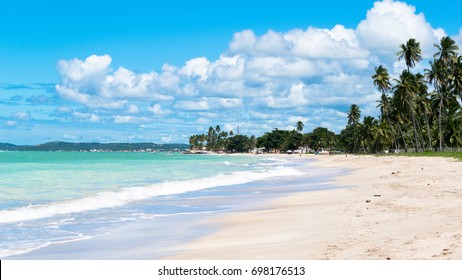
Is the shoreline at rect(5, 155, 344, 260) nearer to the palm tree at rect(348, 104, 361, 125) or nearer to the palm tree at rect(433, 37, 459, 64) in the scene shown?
the palm tree at rect(433, 37, 459, 64)

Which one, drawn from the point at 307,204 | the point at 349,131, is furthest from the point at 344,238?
the point at 349,131

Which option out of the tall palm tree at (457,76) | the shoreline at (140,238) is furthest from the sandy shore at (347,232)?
the tall palm tree at (457,76)

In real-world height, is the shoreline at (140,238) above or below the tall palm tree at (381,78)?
below

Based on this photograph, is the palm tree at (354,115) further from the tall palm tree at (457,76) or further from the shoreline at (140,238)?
the shoreline at (140,238)

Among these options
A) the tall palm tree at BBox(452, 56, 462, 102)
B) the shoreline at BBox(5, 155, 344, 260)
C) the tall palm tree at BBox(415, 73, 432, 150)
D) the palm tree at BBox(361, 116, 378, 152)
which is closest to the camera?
the shoreline at BBox(5, 155, 344, 260)

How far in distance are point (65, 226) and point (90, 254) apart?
457 cm

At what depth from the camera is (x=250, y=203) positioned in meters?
19.5

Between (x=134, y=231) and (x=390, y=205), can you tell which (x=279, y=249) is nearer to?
(x=134, y=231)

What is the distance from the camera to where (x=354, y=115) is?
133 metres

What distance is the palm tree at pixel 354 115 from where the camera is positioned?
132750 millimetres

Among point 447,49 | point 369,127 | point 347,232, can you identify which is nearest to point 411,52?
point 447,49

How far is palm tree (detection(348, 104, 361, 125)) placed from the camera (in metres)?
133

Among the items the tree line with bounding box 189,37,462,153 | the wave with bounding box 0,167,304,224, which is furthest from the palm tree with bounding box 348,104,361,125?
the wave with bounding box 0,167,304,224

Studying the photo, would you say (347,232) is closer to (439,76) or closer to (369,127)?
(439,76)
